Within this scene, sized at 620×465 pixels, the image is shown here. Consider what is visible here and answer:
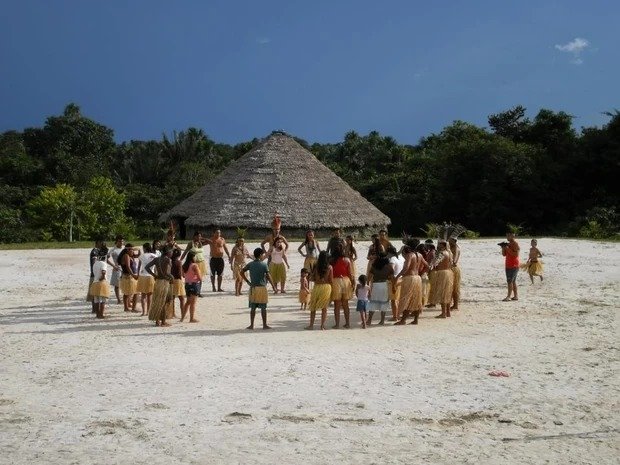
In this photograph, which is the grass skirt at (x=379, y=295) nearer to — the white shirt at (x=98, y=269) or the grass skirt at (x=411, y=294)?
the grass skirt at (x=411, y=294)

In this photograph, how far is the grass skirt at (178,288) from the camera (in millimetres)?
11766

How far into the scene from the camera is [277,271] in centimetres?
1480

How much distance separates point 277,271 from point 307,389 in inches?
280

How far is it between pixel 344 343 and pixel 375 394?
267 cm

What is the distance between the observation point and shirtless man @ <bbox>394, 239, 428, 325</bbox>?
37.9 ft

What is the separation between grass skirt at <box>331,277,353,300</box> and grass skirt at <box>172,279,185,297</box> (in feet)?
8.71

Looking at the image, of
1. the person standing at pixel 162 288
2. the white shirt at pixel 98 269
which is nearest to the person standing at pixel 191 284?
the person standing at pixel 162 288

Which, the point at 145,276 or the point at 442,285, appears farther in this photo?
the point at 145,276

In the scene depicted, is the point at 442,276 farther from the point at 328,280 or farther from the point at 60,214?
the point at 60,214

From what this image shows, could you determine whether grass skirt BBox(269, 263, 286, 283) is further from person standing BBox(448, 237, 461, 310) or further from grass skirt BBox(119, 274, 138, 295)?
person standing BBox(448, 237, 461, 310)

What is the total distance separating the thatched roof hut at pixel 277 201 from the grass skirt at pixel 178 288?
18.2m

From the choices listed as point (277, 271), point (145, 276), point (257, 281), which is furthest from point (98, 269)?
point (277, 271)

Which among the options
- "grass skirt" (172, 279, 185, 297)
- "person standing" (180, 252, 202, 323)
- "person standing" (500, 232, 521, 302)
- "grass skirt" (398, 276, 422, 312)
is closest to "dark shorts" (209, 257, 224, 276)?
"person standing" (180, 252, 202, 323)

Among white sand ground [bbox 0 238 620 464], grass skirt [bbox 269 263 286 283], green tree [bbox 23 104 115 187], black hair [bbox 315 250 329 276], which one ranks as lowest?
white sand ground [bbox 0 238 620 464]
